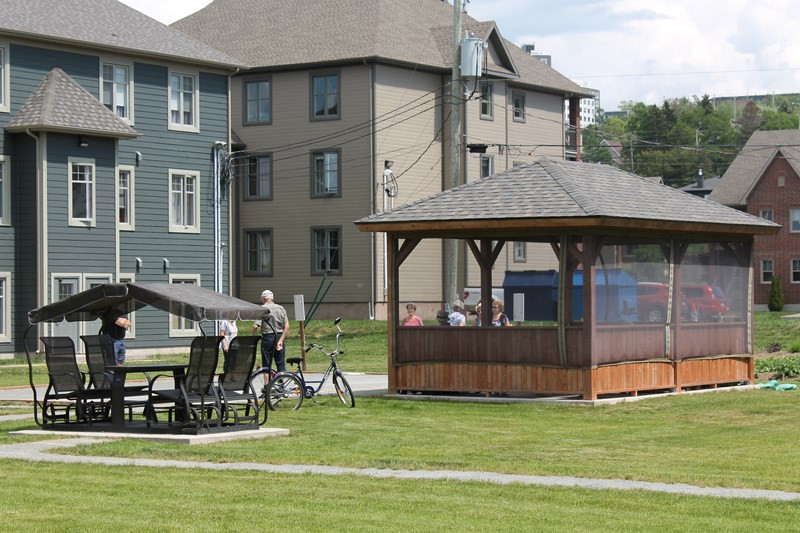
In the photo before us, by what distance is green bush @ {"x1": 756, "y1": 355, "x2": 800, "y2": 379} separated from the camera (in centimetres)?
2969

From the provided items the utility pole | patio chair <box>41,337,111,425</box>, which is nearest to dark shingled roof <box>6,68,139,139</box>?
the utility pole

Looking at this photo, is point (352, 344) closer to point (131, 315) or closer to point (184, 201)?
point (131, 315)

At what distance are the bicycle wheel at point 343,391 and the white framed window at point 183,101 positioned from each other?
24.5 m

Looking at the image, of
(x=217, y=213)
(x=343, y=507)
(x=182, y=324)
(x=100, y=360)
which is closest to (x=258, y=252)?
(x=217, y=213)

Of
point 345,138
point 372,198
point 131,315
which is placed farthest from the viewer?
point 345,138

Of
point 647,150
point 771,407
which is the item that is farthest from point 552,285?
point 647,150

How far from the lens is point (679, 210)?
1012 inches

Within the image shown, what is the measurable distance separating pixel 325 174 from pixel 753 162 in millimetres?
37549

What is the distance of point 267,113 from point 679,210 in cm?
3483

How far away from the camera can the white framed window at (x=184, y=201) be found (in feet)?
153

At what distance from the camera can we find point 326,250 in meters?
57.1

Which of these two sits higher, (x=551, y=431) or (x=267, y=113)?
(x=267, y=113)

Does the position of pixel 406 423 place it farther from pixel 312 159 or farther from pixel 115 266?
pixel 312 159

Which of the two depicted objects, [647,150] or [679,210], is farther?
[647,150]
